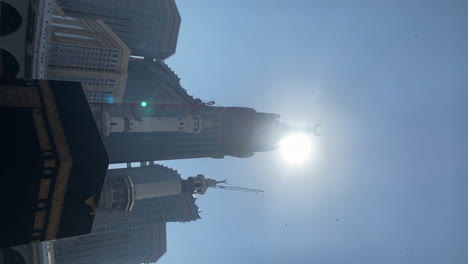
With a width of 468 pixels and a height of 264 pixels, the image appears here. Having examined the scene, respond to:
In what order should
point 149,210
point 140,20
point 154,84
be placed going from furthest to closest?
point 154,84, point 140,20, point 149,210

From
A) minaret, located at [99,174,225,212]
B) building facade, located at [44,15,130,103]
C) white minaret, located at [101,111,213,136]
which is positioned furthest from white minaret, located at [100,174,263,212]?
building facade, located at [44,15,130,103]

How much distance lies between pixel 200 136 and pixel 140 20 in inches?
2458

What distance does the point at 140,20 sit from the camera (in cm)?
15388

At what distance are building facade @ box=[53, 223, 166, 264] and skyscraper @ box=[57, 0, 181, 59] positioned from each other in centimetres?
9043

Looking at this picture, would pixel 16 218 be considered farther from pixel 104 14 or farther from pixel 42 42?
pixel 104 14

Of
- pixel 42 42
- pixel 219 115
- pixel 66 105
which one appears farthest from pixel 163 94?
pixel 66 105

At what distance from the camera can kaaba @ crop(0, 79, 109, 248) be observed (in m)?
25.2

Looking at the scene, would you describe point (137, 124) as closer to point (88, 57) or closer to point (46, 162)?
point (88, 57)

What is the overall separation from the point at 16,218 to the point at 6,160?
192 inches

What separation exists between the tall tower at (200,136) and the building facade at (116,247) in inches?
1445

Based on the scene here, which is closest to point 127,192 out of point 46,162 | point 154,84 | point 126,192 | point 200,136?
point 126,192

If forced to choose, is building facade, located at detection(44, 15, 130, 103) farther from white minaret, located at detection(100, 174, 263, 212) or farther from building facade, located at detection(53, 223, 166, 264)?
building facade, located at detection(53, 223, 166, 264)

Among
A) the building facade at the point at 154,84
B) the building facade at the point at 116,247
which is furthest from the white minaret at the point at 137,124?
the building facade at the point at 116,247

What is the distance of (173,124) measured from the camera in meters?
82.8
